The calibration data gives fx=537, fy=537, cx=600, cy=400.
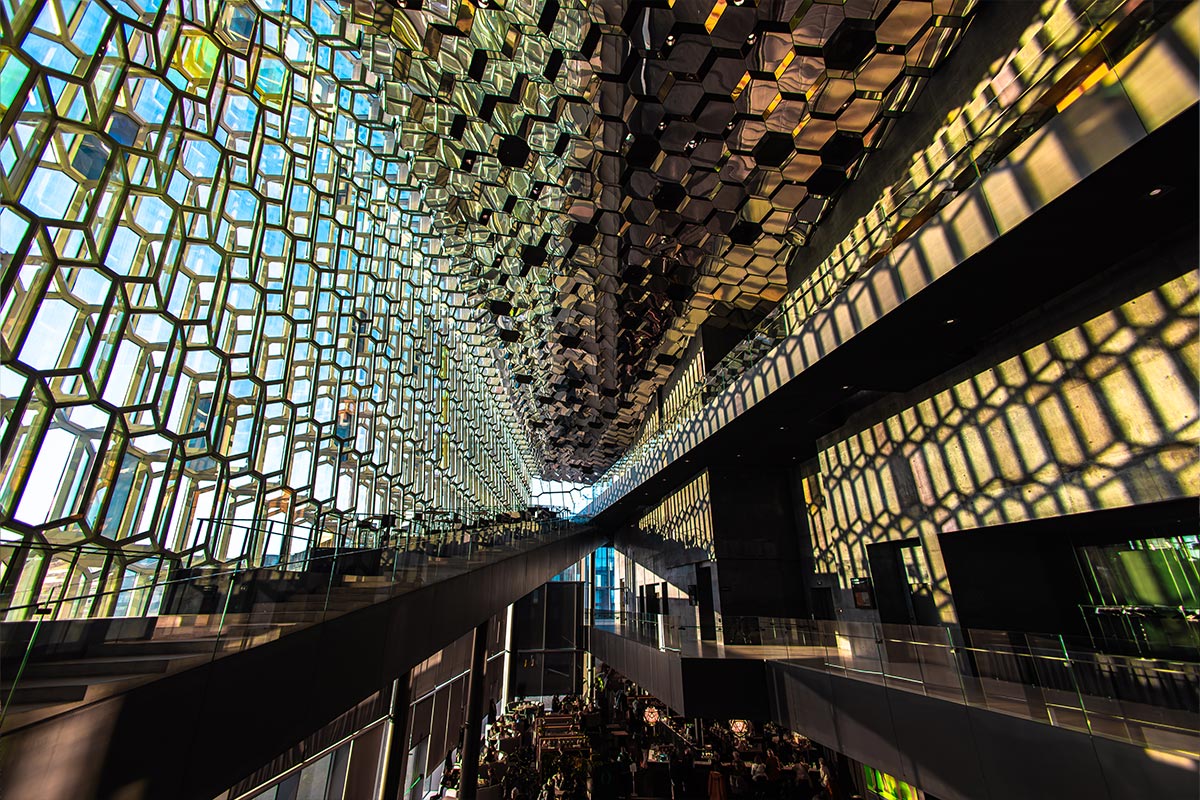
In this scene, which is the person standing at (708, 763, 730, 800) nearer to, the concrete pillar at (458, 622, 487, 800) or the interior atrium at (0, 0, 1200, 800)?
the interior atrium at (0, 0, 1200, 800)

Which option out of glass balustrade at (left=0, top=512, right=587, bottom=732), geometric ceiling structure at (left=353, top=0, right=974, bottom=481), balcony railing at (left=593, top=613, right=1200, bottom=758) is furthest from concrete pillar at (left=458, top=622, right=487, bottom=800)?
geometric ceiling structure at (left=353, top=0, right=974, bottom=481)

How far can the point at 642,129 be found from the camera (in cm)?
891

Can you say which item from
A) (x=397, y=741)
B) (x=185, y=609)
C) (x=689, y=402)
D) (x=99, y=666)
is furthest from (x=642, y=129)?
(x=397, y=741)

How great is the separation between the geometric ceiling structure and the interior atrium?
0.24 feet

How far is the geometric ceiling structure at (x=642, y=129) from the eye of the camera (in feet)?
23.2

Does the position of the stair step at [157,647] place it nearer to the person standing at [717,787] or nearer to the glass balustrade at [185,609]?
the glass balustrade at [185,609]

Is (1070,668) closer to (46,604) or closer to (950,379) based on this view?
(950,379)

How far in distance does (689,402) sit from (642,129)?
287 inches

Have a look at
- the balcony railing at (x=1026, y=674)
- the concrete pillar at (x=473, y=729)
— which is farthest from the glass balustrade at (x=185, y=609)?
the concrete pillar at (x=473, y=729)

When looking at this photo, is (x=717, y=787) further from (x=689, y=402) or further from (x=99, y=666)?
(x=99, y=666)

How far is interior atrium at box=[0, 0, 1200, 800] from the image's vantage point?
12.0ft

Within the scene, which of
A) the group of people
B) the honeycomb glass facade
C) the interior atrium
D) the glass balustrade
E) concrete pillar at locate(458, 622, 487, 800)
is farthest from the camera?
concrete pillar at locate(458, 622, 487, 800)

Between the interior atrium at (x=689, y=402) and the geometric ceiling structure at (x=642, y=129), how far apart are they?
0.07 metres

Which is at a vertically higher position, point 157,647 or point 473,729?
point 157,647
